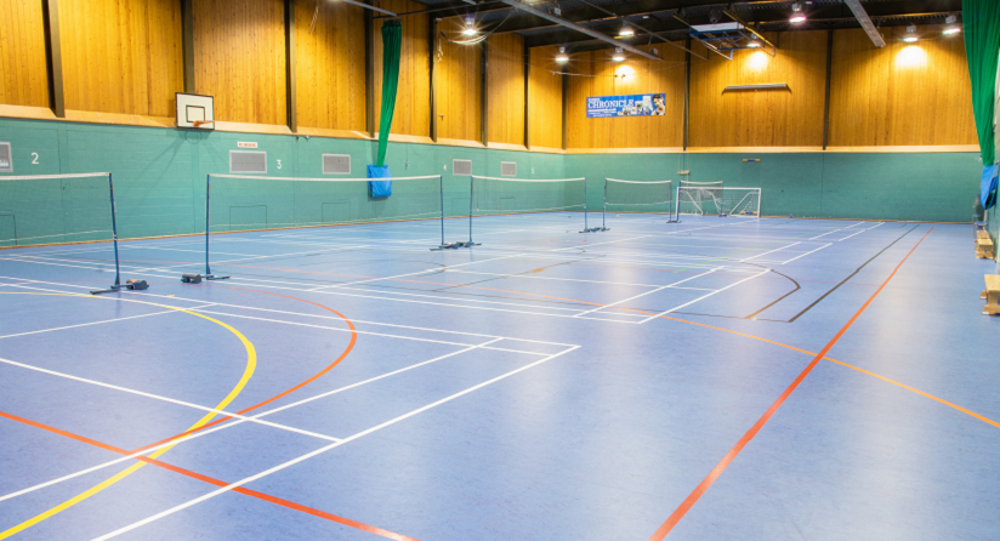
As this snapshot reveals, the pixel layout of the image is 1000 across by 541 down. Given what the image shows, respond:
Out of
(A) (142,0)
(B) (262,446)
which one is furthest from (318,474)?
(A) (142,0)

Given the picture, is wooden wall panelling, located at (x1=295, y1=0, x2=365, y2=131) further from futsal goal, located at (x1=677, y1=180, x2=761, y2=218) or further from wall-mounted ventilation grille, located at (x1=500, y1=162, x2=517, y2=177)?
futsal goal, located at (x1=677, y1=180, x2=761, y2=218)

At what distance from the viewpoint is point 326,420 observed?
514cm

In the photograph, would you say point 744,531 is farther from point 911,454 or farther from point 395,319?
point 395,319

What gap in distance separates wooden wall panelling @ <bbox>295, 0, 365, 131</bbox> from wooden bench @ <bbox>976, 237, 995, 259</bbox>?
70.9ft

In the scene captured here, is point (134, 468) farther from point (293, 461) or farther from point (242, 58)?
point (242, 58)

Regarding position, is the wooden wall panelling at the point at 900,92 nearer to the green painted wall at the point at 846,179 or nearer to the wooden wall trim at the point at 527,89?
the green painted wall at the point at 846,179

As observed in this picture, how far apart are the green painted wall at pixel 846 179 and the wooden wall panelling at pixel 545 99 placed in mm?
4998

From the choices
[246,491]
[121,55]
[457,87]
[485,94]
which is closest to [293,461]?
[246,491]

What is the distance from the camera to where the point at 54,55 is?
1897cm

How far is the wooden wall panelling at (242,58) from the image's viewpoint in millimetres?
22969

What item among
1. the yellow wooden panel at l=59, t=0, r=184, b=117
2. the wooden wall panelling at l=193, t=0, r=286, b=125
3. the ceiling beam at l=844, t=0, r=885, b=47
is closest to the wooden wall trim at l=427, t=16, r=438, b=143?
the wooden wall panelling at l=193, t=0, r=286, b=125

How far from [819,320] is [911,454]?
4668 millimetres

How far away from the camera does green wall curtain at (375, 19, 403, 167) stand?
94.7 feet

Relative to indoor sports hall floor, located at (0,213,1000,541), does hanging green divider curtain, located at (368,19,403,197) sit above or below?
above
